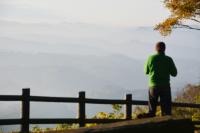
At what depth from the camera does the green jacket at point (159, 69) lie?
13922 millimetres

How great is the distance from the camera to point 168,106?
14.4 m

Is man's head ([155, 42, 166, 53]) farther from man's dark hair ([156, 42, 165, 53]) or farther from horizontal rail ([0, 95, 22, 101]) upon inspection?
horizontal rail ([0, 95, 22, 101])

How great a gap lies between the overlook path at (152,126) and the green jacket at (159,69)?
248 inches

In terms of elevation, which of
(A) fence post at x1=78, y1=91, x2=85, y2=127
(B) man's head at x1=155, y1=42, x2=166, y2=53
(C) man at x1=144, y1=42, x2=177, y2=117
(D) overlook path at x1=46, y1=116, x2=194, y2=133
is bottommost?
(D) overlook path at x1=46, y1=116, x2=194, y2=133

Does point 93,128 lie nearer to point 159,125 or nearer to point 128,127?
point 128,127

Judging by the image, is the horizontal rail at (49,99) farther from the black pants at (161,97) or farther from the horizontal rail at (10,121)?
the black pants at (161,97)

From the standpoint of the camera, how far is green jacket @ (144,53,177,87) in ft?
45.7

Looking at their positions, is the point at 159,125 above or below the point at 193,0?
below

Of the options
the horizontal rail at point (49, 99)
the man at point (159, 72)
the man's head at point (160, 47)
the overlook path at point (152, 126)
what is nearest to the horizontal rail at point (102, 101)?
the horizontal rail at point (49, 99)

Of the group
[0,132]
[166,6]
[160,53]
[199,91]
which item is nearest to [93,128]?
[160,53]

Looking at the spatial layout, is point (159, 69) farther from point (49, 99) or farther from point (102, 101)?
point (49, 99)

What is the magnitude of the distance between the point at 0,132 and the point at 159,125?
387 inches

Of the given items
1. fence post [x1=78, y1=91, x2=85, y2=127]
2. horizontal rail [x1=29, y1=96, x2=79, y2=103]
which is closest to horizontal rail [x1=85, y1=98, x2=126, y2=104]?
fence post [x1=78, y1=91, x2=85, y2=127]

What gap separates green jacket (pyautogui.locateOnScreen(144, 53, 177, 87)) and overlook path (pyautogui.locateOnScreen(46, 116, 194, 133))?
6.30m
